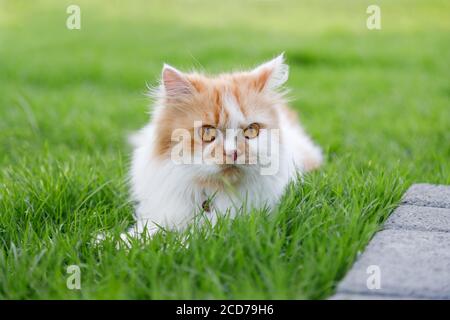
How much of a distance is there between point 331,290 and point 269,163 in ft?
2.83

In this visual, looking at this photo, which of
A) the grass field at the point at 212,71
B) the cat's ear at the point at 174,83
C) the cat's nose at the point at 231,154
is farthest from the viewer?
the cat's ear at the point at 174,83

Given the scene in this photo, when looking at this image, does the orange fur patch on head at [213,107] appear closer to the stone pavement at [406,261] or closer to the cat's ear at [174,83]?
the cat's ear at [174,83]

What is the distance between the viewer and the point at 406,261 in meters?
2.65

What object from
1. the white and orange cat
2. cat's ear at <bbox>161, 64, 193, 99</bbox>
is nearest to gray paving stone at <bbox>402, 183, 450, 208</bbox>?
the white and orange cat

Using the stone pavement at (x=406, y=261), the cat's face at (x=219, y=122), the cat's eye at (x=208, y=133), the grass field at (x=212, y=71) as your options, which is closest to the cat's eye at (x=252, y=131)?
the cat's face at (x=219, y=122)

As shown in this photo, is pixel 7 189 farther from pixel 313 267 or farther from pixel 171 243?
pixel 313 267

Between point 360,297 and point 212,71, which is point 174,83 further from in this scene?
point 212,71

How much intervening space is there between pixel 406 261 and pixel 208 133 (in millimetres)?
1085

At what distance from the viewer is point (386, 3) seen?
14383 millimetres

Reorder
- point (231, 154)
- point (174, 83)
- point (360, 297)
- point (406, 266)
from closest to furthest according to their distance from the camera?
1. point (360, 297)
2. point (406, 266)
3. point (231, 154)
4. point (174, 83)

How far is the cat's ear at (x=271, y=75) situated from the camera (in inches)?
133

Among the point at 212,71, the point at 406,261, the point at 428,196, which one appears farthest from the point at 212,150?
the point at 212,71
